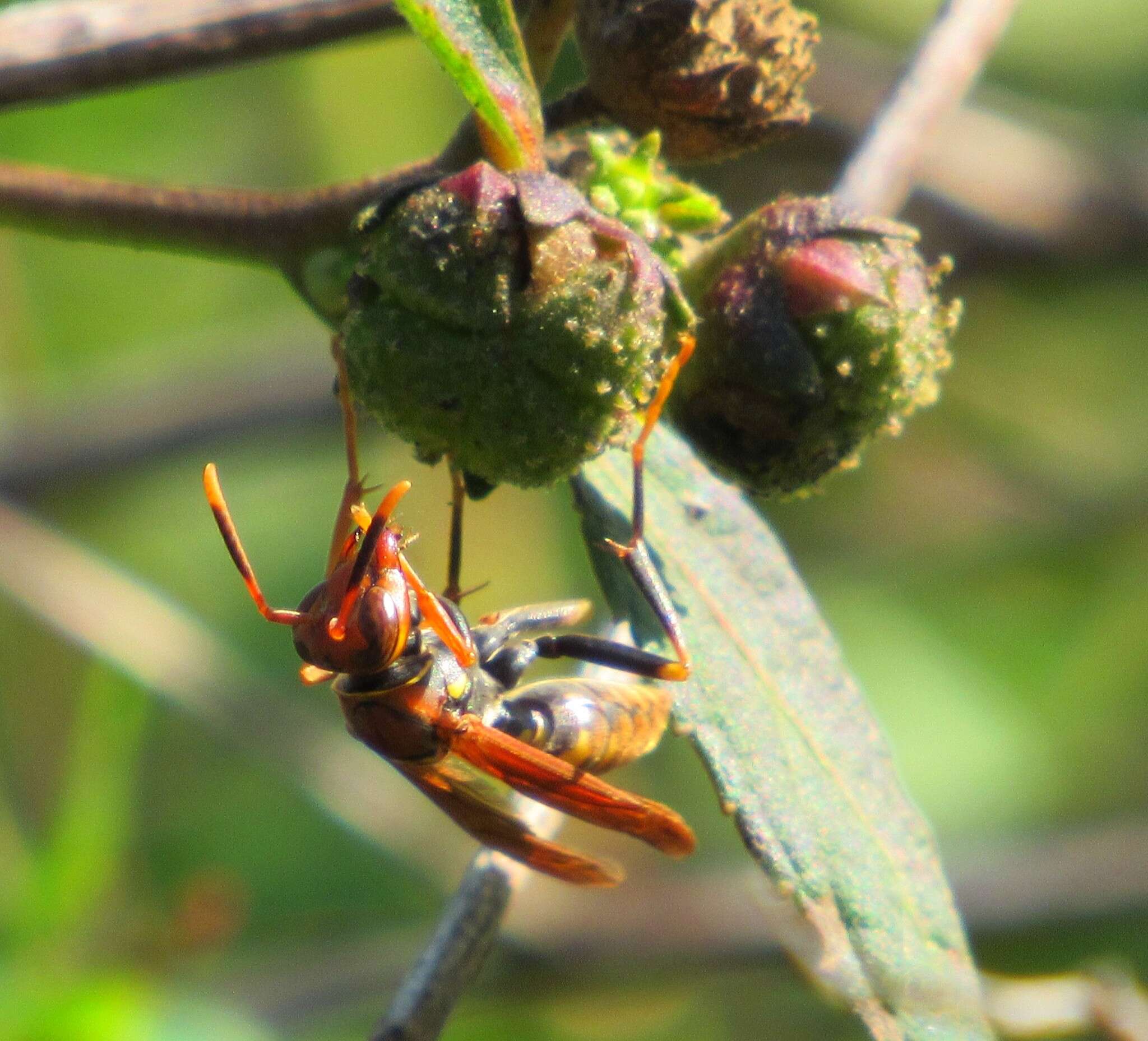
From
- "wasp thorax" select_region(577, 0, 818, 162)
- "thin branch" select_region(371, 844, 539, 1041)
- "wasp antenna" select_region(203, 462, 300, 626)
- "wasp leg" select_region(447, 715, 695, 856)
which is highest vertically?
"wasp thorax" select_region(577, 0, 818, 162)

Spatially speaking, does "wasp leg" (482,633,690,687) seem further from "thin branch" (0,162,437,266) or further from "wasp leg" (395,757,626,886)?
A: "thin branch" (0,162,437,266)

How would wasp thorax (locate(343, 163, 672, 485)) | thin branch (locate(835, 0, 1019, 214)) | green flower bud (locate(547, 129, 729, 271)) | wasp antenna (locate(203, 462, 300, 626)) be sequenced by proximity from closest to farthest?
wasp thorax (locate(343, 163, 672, 485)) < green flower bud (locate(547, 129, 729, 271)) < wasp antenna (locate(203, 462, 300, 626)) < thin branch (locate(835, 0, 1019, 214))

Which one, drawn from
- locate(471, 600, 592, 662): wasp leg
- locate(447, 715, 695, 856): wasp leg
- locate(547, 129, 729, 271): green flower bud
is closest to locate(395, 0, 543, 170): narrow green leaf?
locate(547, 129, 729, 271): green flower bud

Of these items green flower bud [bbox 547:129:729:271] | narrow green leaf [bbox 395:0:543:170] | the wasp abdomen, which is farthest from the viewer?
the wasp abdomen

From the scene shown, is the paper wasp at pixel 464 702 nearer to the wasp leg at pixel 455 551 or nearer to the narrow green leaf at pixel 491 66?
the wasp leg at pixel 455 551

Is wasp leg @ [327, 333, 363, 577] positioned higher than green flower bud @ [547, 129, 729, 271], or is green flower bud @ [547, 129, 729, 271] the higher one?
green flower bud @ [547, 129, 729, 271]

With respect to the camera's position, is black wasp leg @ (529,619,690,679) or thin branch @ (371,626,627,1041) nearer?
thin branch @ (371,626,627,1041)

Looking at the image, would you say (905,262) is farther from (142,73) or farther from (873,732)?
(142,73)
